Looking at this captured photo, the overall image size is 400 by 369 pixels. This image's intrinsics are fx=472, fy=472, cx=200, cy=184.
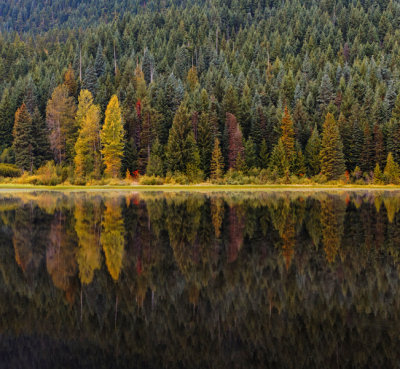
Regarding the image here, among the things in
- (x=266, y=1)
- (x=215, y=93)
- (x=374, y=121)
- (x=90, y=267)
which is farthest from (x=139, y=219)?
(x=266, y=1)

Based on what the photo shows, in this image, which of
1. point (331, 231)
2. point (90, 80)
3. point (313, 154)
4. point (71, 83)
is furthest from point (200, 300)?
point (90, 80)

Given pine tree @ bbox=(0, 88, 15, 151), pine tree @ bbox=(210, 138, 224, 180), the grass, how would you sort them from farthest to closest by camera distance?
pine tree @ bbox=(0, 88, 15, 151)
pine tree @ bbox=(210, 138, 224, 180)
the grass

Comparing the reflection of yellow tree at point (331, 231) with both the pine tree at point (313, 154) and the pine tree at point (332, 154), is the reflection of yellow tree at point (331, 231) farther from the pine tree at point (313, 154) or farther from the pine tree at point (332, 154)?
the pine tree at point (313, 154)

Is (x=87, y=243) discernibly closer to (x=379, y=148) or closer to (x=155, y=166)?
(x=155, y=166)

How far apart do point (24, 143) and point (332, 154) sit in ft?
170

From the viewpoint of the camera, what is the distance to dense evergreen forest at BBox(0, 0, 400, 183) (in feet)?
243

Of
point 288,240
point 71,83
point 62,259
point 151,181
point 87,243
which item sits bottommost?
point 151,181

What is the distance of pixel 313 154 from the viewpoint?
77.5 meters

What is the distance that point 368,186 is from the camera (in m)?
68.4

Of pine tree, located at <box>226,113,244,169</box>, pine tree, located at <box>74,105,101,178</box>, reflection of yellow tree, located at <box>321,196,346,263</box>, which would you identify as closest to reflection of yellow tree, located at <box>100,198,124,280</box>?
reflection of yellow tree, located at <box>321,196,346,263</box>

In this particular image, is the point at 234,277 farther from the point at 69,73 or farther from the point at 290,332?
the point at 69,73

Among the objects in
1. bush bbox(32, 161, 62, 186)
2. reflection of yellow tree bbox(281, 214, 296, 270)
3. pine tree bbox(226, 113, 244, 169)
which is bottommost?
bush bbox(32, 161, 62, 186)

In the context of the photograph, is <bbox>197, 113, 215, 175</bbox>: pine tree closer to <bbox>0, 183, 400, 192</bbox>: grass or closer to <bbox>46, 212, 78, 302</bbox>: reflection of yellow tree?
<bbox>0, 183, 400, 192</bbox>: grass

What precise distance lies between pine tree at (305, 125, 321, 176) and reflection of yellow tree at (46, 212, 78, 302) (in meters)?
61.8
